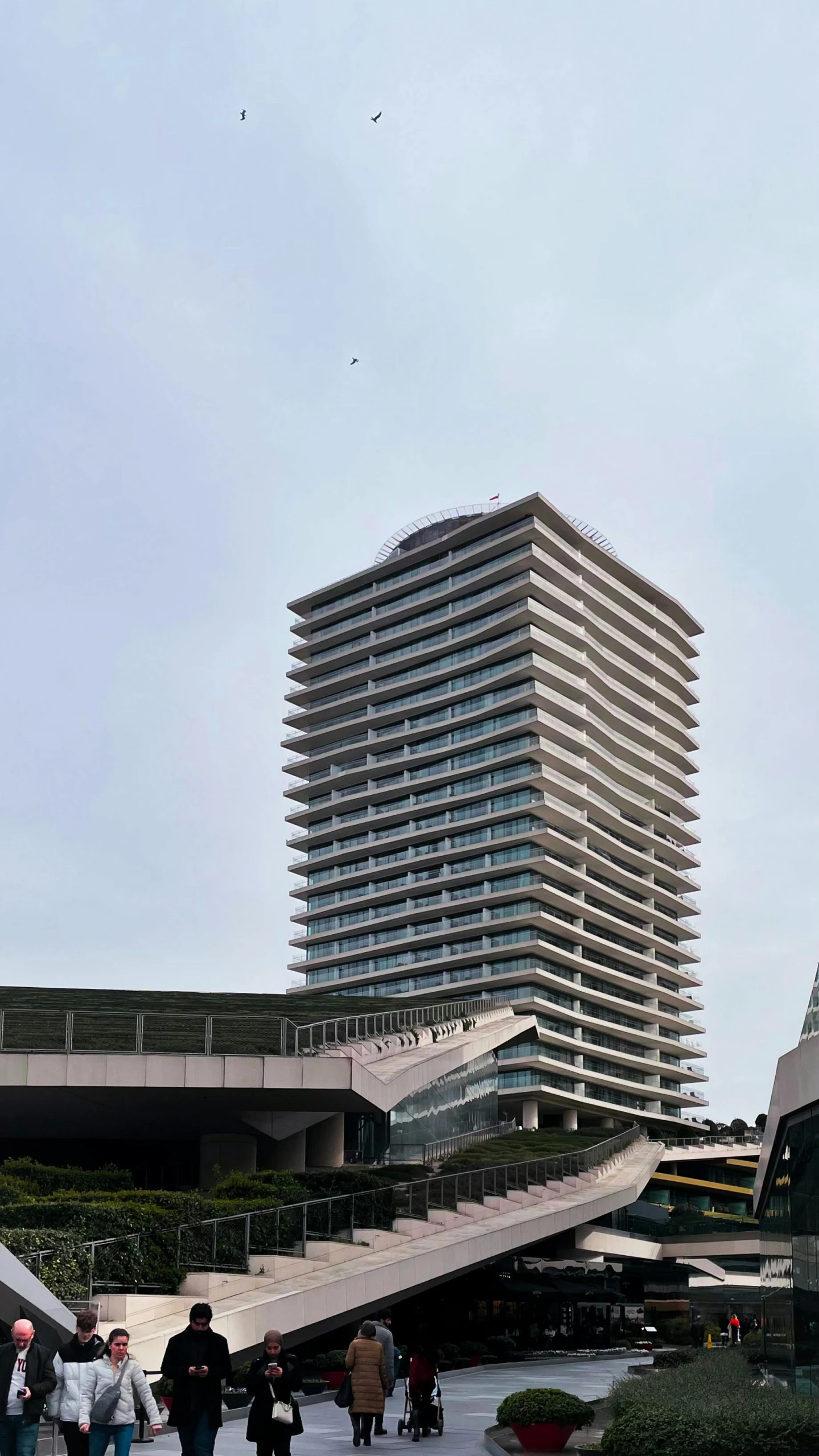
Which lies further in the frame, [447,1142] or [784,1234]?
[447,1142]

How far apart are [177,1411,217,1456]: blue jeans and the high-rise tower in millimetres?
93279

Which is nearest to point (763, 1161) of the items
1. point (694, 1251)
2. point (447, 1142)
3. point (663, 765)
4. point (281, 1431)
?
point (281, 1431)

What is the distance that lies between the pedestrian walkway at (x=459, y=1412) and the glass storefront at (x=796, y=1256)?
2927 mm

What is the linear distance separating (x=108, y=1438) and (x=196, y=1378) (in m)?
0.81

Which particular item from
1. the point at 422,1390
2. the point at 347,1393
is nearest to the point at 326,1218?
the point at 422,1390

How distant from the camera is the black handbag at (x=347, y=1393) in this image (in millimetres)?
18922

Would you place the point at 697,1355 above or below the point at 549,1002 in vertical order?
below

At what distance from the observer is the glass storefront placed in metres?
17.8

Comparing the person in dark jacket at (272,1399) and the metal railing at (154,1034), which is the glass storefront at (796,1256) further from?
the metal railing at (154,1034)

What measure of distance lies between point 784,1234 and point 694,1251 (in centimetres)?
6251

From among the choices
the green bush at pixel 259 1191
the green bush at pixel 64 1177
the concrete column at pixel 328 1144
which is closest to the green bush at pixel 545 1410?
the green bush at pixel 259 1191

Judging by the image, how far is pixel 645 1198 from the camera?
111 m

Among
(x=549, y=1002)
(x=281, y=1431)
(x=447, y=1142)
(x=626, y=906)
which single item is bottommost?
(x=281, y=1431)

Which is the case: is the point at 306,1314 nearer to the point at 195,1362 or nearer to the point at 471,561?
the point at 195,1362
